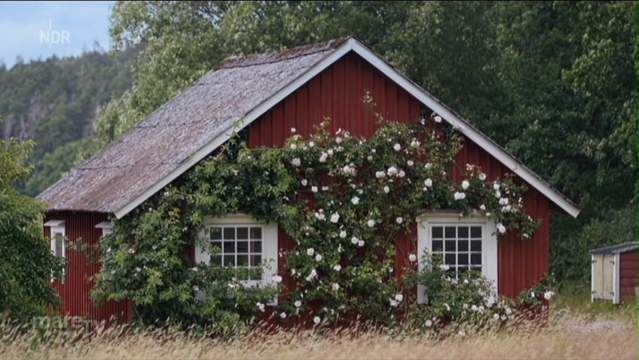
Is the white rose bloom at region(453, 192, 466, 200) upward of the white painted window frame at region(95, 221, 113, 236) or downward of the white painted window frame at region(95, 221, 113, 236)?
upward

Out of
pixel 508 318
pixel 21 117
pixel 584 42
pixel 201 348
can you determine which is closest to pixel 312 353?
pixel 201 348

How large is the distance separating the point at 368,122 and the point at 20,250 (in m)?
6.23

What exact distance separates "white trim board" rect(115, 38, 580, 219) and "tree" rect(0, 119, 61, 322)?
1.78m

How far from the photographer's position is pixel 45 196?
2477 centimetres

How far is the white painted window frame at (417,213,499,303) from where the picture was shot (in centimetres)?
2148

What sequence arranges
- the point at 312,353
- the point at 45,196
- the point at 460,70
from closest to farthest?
the point at 312,353 → the point at 45,196 → the point at 460,70

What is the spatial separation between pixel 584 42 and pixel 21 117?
52018 mm

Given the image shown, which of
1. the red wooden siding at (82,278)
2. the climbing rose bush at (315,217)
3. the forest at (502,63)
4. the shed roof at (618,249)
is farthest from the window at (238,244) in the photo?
the forest at (502,63)

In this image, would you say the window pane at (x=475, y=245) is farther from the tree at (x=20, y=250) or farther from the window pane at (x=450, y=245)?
the tree at (x=20, y=250)

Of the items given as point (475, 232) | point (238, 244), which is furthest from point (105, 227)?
point (475, 232)

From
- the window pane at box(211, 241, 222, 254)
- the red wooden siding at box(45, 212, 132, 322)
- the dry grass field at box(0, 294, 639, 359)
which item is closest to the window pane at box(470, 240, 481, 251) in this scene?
the dry grass field at box(0, 294, 639, 359)

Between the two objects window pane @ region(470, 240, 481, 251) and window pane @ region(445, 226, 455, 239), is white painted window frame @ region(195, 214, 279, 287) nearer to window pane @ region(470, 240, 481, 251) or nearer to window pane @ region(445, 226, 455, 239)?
window pane @ region(445, 226, 455, 239)

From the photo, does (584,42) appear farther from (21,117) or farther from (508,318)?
(21,117)

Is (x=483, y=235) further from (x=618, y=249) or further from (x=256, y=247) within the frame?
(x=618, y=249)
